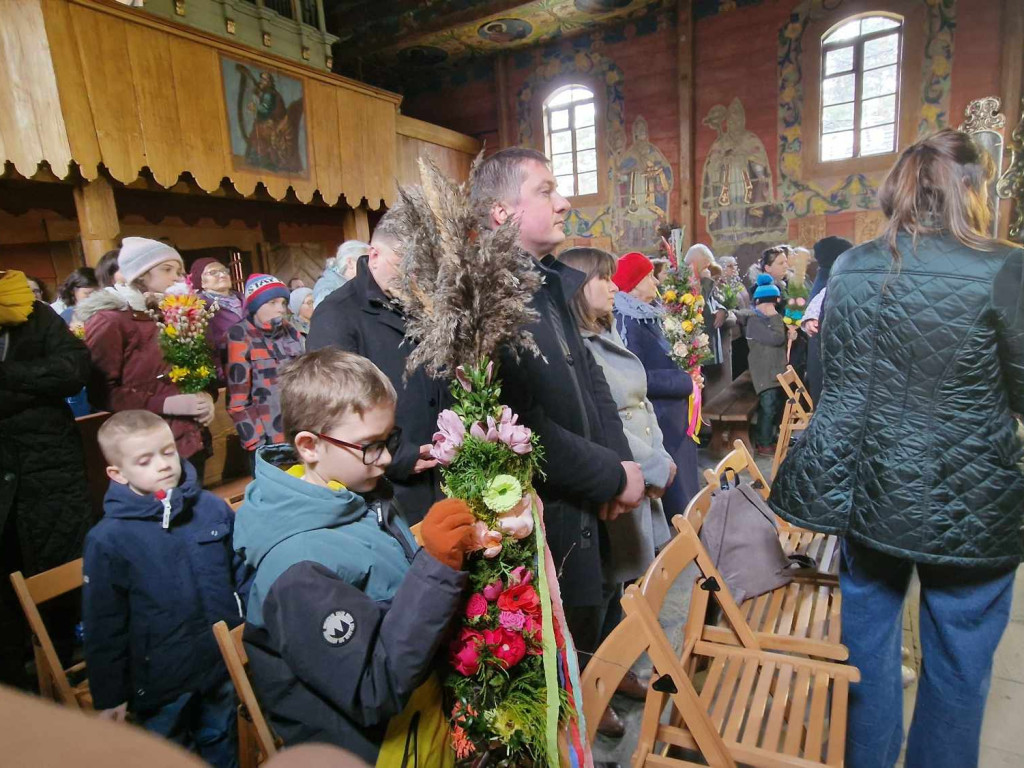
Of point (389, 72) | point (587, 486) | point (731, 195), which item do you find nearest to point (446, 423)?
point (587, 486)

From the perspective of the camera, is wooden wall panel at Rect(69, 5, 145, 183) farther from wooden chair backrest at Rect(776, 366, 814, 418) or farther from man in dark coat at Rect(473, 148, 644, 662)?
wooden chair backrest at Rect(776, 366, 814, 418)

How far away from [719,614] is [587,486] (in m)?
1.30

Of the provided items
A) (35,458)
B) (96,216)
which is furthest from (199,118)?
(35,458)

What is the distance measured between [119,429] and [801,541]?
2.65 m

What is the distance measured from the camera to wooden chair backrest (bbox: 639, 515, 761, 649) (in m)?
1.57

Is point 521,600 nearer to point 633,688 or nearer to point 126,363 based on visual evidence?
point 633,688

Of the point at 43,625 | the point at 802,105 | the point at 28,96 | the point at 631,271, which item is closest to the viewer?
the point at 43,625

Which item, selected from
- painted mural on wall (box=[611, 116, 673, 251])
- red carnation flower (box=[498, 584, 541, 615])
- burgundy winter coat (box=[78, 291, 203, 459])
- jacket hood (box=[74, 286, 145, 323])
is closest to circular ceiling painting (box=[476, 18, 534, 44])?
painted mural on wall (box=[611, 116, 673, 251])

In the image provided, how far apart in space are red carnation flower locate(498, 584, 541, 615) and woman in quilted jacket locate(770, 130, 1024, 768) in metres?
0.96

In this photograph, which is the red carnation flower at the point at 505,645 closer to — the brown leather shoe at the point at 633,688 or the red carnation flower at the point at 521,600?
the red carnation flower at the point at 521,600

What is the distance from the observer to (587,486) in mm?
1595

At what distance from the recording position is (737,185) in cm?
1029

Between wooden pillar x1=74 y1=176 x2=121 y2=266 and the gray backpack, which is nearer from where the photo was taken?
the gray backpack

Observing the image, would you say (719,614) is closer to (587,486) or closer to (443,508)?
(587,486)
